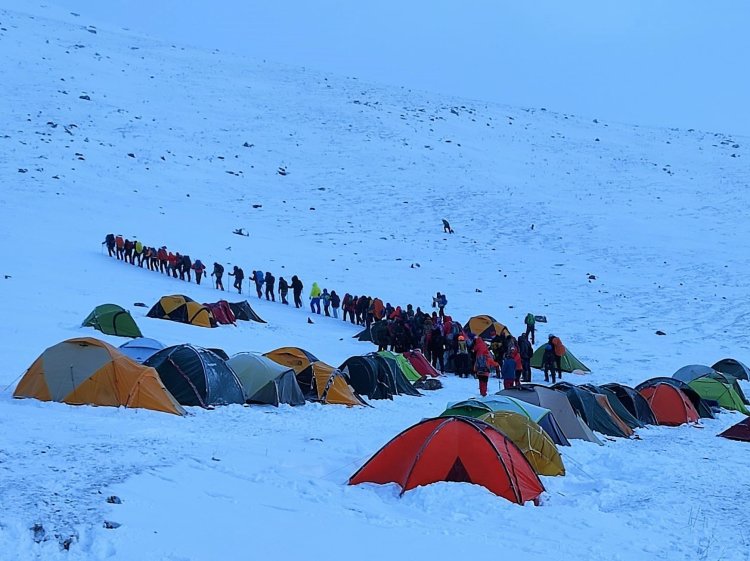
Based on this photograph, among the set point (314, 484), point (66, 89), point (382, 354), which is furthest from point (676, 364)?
point (66, 89)

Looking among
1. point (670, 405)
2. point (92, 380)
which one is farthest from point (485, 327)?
point (92, 380)

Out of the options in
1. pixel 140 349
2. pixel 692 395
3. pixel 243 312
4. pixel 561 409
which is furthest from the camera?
pixel 243 312

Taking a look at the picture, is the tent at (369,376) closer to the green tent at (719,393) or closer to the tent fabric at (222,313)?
the tent fabric at (222,313)

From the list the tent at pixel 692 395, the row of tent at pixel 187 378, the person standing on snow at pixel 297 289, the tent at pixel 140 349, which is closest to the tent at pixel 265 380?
the row of tent at pixel 187 378

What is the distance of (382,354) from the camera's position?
18.0 meters

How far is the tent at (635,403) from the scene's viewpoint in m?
16.5

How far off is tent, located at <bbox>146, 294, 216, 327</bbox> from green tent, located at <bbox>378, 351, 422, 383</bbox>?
635cm

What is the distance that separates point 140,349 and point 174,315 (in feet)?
23.3

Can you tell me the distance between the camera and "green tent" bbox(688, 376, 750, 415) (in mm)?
19156

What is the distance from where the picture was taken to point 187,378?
12.9m

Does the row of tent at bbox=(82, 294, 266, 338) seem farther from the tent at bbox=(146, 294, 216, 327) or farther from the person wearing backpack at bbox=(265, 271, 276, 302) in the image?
the person wearing backpack at bbox=(265, 271, 276, 302)

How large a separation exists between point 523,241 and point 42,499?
36.7 metres

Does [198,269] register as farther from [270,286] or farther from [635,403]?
[635,403]

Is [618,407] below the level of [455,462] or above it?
below
